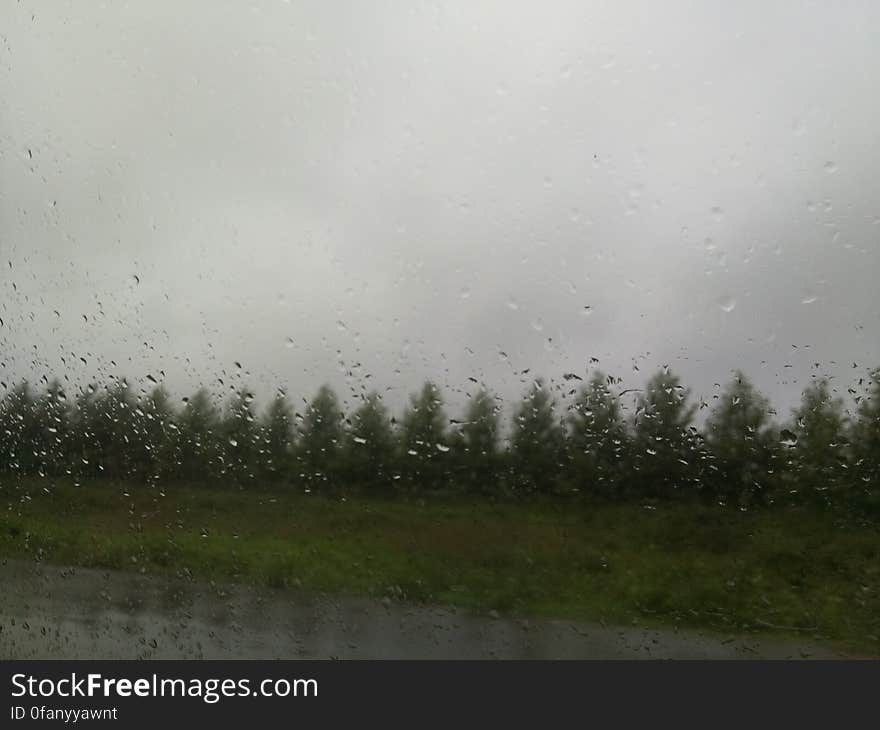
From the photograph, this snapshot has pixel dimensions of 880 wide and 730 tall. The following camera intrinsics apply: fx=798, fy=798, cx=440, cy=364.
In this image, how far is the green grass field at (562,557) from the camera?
3.67 m

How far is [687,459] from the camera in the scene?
385cm

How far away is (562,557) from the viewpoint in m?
3.88

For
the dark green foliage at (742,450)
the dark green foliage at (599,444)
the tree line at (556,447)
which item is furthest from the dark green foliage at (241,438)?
the dark green foliage at (742,450)

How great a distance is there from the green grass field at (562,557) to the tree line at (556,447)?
0.37ft

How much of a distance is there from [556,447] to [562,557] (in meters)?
0.53

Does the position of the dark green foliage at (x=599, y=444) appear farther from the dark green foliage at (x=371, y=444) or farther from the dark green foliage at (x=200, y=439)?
the dark green foliage at (x=200, y=439)

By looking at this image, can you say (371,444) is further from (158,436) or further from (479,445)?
(158,436)

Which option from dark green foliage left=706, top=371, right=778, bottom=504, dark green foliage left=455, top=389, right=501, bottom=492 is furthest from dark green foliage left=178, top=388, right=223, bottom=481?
dark green foliage left=706, top=371, right=778, bottom=504

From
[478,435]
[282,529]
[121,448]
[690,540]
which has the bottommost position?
[690,540]

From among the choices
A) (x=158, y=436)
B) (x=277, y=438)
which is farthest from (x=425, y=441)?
(x=158, y=436)

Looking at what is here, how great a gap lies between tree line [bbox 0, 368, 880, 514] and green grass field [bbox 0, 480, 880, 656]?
11 cm

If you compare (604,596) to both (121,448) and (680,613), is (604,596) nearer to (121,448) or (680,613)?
(680,613)

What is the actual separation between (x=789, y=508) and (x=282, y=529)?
2.61m
